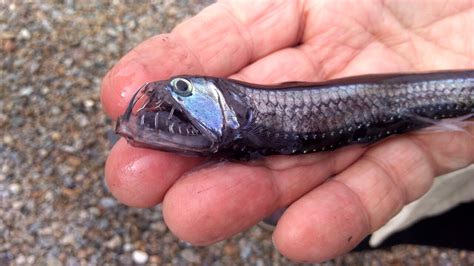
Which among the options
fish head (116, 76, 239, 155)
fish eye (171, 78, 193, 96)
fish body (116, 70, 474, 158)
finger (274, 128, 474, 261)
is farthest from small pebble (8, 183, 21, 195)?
finger (274, 128, 474, 261)

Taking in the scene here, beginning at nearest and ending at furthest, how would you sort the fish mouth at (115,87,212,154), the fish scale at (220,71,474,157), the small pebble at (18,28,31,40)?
the fish mouth at (115,87,212,154)
the fish scale at (220,71,474,157)
the small pebble at (18,28,31,40)

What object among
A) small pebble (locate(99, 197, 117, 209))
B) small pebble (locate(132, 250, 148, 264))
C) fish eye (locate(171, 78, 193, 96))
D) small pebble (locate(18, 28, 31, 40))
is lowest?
small pebble (locate(132, 250, 148, 264))

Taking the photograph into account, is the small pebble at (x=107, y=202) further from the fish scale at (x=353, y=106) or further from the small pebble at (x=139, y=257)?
the fish scale at (x=353, y=106)

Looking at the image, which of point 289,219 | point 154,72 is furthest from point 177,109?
point 289,219

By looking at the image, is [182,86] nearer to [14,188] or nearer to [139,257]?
[139,257]

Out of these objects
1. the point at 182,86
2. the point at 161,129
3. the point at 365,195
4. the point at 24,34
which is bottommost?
the point at 24,34

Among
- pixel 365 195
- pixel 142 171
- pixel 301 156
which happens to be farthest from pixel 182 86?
pixel 365 195

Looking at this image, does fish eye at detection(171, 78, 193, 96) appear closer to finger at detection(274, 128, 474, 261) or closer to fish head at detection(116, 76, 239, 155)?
fish head at detection(116, 76, 239, 155)
